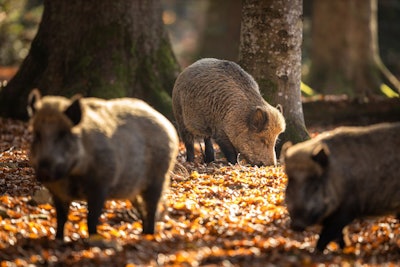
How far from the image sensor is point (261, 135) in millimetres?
12219

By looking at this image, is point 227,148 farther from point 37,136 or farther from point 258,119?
point 37,136

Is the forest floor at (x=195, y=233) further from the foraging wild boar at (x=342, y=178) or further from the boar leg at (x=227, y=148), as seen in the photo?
the boar leg at (x=227, y=148)

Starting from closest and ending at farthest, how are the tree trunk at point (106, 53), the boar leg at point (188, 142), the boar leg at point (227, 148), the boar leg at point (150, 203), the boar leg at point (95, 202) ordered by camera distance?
the boar leg at point (95, 202)
the boar leg at point (150, 203)
the boar leg at point (227, 148)
the boar leg at point (188, 142)
the tree trunk at point (106, 53)

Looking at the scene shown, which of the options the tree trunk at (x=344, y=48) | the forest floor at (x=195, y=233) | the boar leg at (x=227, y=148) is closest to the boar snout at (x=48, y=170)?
the forest floor at (x=195, y=233)

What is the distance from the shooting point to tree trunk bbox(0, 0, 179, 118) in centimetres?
1457

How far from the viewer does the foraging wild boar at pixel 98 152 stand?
6.70 meters

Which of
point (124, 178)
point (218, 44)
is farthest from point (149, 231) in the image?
point (218, 44)

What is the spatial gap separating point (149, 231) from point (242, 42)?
6.42 meters

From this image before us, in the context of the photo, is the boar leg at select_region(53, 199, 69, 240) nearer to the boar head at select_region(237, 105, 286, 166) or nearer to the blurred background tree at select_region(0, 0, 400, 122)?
the boar head at select_region(237, 105, 286, 166)

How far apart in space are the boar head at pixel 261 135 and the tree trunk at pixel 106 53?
2.71m

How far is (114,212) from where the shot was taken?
862 centimetres

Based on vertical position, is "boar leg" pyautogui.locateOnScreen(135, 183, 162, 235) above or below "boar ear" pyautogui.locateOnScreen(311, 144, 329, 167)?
below

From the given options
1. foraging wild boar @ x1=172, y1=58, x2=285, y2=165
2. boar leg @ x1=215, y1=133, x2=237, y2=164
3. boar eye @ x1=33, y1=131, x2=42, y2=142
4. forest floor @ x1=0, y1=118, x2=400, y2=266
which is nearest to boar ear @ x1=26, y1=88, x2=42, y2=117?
boar eye @ x1=33, y1=131, x2=42, y2=142

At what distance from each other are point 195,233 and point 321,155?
5.67 feet
